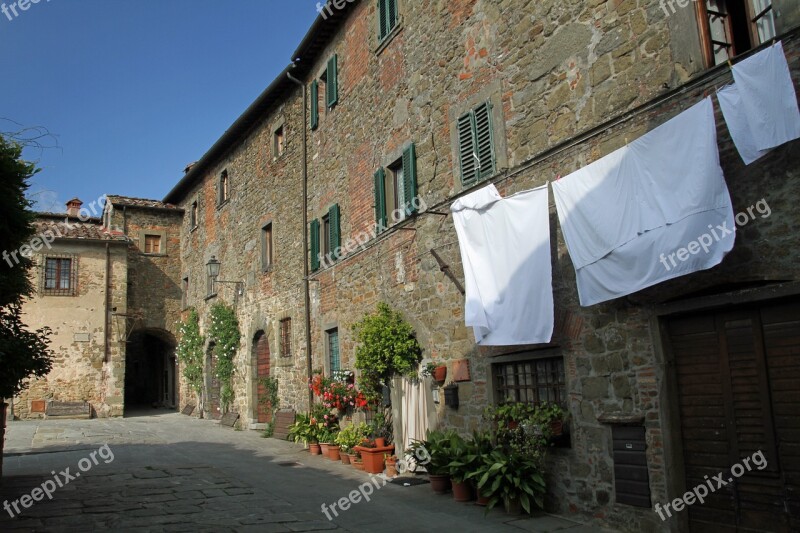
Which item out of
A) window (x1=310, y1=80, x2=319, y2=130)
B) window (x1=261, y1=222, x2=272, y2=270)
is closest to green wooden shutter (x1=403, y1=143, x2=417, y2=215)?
window (x1=310, y1=80, x2=319, y2=130)

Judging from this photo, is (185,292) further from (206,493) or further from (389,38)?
(206,493)

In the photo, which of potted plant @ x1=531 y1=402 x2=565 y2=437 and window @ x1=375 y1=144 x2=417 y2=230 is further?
window @ x1=375 y1=144 x2=417 y2=230

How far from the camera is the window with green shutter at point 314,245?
1434 cm

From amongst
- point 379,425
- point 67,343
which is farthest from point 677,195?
point 67,343

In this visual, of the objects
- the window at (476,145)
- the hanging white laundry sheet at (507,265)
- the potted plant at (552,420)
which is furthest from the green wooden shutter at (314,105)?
the potted plant at (552,420)

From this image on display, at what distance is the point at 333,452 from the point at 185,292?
50.7 feet

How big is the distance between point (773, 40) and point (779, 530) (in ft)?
13.2

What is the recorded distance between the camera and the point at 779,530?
5.14 m

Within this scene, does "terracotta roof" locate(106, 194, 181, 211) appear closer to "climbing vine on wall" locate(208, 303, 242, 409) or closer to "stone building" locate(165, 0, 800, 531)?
"climbing vine on wall" locate(208, 303, 242, 409)

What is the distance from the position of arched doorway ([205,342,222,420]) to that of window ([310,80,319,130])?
9.87 meters

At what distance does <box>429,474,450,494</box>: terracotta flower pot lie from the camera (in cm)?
863

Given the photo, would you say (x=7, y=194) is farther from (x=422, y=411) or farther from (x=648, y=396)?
(x=648, y=396)

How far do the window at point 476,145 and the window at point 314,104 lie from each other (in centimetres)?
622

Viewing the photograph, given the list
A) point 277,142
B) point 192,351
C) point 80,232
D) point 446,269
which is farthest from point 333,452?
point 80,232
